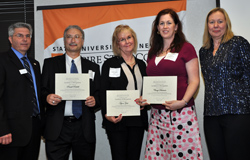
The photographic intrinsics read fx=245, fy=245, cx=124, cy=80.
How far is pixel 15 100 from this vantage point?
8.99ft

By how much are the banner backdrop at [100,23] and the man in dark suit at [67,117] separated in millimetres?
1087

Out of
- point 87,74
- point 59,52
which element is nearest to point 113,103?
point 87,74

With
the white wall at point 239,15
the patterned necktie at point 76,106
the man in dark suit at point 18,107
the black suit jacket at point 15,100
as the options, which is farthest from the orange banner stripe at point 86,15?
the black suit jacket at point 15,100

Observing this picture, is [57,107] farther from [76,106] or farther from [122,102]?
[122,102]

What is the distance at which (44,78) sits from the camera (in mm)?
2979

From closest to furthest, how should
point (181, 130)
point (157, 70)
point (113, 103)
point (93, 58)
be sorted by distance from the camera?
1. point (181, 130)
2. point (157, 70)
3. point (113, 103)
4. point (93, 58)

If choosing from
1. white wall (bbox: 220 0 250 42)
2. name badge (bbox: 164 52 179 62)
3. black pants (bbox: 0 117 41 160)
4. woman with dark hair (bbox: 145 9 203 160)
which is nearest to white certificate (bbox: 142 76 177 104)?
woman with dark hair (bbox: 145 9 203 160)

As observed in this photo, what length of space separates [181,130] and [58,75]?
4.93 feet

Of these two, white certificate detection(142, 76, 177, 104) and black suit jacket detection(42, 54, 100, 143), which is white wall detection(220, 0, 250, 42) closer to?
white certificate detection(142, 76, 177, 104)

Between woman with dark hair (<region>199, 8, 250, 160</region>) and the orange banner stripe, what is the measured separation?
166cm

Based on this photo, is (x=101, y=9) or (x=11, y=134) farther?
(x=101, y=9)

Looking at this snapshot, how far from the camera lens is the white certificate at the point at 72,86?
2.84 meters

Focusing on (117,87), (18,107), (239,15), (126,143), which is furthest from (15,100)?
(239,15)

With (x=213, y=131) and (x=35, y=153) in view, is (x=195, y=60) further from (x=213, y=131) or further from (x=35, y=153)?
(x=35, y=153)
